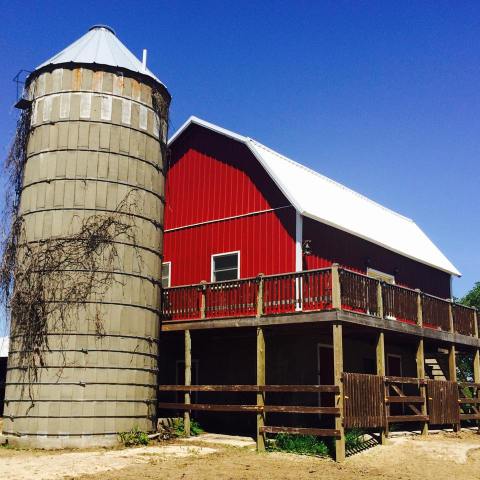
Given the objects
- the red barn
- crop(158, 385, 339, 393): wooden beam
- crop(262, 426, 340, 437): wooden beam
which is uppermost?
the red barn

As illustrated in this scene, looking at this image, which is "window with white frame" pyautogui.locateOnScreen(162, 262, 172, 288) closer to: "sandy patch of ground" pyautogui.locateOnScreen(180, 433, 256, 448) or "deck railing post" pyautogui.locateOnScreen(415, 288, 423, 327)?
"sandy patch of ground" pyautogui.locateOnScreen(180, 433, 256, 448)

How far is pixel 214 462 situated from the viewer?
1488 centimetres

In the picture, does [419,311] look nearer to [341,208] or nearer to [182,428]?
[341,208]

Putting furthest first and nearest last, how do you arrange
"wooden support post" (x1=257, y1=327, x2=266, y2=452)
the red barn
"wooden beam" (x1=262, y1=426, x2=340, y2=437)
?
the red barn
"wooden support post" (x1=257, y1=327, x2=266, y2=452)
"wooden beam" (x1=262, y1=426, x2=340, y2=437)

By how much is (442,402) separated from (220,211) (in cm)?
947

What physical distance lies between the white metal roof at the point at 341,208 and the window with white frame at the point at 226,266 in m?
3.03

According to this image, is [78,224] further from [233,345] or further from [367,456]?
[367,456]

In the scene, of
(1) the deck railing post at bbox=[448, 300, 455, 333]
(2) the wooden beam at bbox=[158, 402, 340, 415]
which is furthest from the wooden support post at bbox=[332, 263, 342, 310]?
(1) the deck railing post at bbox=[448, 300, 455, 333]

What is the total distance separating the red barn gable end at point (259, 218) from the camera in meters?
20.6

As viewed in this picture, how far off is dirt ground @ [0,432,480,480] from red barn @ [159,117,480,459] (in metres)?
0.80

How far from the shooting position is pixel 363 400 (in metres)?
16.1

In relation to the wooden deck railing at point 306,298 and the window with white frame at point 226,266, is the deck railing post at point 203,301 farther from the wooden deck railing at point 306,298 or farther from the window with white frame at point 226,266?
the window with white frame at point 226,266

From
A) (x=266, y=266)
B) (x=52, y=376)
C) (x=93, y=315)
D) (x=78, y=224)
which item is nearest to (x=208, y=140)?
(x=266, y=266)

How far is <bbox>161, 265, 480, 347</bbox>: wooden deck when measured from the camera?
16.7 meters
